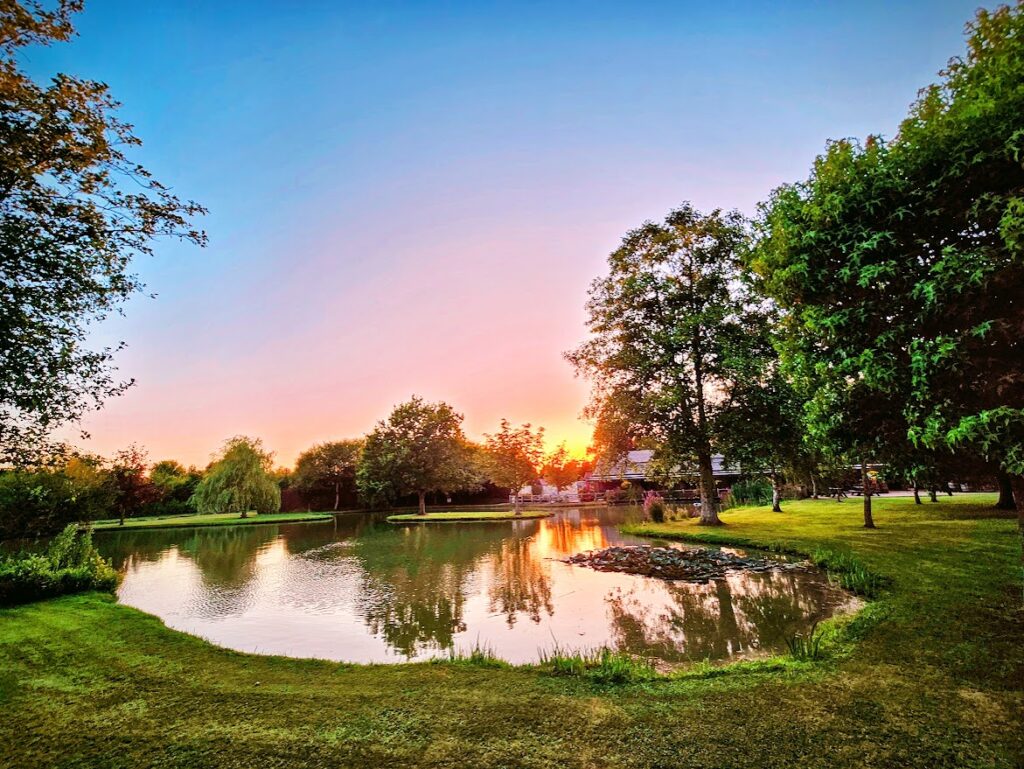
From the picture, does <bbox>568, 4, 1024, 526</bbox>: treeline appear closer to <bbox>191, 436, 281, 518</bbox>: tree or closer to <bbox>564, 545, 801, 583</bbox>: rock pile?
<bbox>564, 545, 801, 583</bbox>: rock pile

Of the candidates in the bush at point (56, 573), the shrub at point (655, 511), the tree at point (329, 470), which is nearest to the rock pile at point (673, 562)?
the shrub at point (655, 511)

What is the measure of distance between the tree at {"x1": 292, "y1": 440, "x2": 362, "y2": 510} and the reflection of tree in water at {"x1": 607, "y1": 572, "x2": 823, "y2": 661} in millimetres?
40459

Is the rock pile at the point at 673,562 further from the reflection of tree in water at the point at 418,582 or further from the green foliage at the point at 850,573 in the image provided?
the reflection of tree in water at the point at 418,582

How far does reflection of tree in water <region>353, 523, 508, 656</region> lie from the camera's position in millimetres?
7531

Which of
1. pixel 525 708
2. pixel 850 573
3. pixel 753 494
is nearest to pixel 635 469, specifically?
pixel 850 573

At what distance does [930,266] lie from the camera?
5.44 meters

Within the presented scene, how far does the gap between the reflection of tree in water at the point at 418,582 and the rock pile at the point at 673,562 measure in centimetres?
364

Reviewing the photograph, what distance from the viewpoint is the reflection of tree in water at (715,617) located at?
6492 millimetres

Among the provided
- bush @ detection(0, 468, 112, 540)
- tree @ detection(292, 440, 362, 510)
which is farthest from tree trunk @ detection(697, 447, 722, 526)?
tree @ detection(292, 440, 362, 510)

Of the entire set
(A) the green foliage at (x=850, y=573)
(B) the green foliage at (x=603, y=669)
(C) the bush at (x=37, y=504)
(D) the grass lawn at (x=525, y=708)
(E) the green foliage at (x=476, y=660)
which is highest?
(C) the bush at (x=37, y=504)

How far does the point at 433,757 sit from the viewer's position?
3.45 meters

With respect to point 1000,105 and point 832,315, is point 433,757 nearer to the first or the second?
point 832,315

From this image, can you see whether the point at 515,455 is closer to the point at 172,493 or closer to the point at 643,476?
the point at 643,476

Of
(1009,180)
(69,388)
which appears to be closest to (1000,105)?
(1009,180)
